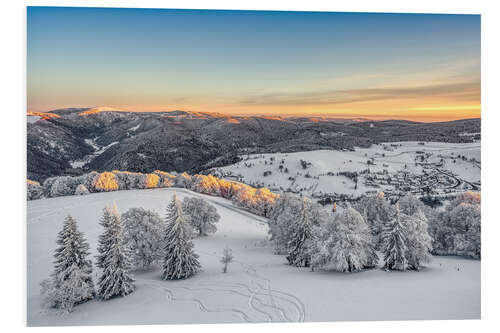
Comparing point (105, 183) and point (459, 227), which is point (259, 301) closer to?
point (459, 227)

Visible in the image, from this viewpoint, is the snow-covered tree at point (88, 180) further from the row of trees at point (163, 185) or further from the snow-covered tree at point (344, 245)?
the snow-covered tree at point (344, 245)

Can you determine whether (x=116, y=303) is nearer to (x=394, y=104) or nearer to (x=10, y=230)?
(x=10, y=230)

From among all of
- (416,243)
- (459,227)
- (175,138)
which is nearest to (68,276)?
(416,243)

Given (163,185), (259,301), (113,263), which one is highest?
(163,185)

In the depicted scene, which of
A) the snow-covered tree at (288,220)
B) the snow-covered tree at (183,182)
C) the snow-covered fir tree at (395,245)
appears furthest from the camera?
the snow-covered tree at (183,182)

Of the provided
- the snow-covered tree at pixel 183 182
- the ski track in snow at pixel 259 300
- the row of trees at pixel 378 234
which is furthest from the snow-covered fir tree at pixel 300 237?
the snow-covered tree at pixel 183 182

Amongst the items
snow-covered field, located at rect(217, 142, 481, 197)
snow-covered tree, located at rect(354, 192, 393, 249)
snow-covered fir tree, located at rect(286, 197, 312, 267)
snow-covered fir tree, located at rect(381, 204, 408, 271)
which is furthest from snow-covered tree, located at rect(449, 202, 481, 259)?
snow-covered fir tree, located at rect(286, 197, 312, 267)
